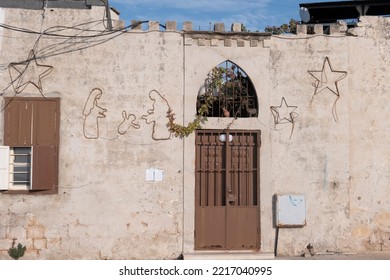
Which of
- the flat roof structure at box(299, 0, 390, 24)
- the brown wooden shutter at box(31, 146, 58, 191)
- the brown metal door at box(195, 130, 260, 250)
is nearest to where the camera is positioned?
the brown wooden shutter at box(31, 146, 58, 191)

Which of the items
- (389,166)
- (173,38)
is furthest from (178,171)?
(389,166)

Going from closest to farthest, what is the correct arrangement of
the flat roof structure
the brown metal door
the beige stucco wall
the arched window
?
1. the beige stucco wall
2. the brown metal door
3. the arched window
4. the flat roof structure

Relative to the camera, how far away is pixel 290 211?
10789mm

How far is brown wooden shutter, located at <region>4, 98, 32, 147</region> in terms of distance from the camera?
34.1 feet

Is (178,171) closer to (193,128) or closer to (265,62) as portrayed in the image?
(193,128)

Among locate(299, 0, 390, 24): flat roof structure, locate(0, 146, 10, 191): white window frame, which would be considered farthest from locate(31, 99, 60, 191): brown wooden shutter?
locate(299, 0, 390, 24): flat roof structure

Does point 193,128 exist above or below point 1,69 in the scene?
below

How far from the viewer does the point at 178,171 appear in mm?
10750

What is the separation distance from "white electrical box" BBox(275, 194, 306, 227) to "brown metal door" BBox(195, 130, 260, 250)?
47 centimetres

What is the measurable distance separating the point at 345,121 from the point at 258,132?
1957 mm

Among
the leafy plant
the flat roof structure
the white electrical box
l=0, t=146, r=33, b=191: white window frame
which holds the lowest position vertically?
the leafy plant

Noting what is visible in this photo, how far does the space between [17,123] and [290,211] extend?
5966 mm

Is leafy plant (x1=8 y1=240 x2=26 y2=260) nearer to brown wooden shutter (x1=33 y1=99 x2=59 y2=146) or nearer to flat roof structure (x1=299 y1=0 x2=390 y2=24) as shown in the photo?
brown wooden shutter (x1=33 y1=99 x2=59 y2=146)

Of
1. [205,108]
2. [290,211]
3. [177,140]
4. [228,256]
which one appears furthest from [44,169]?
[290,211]
